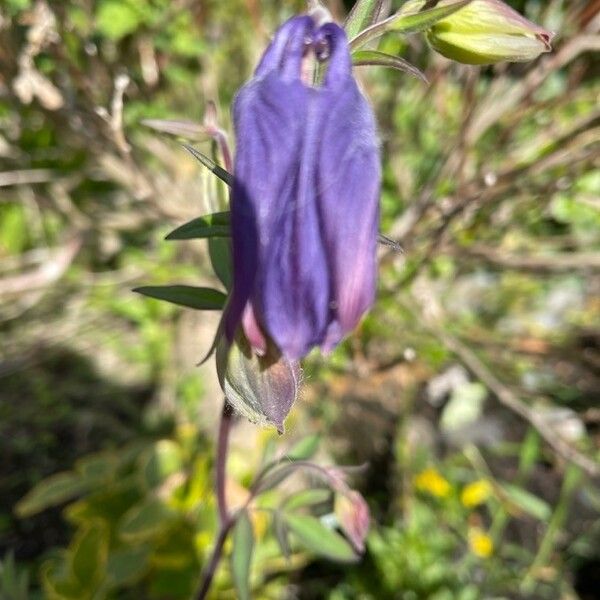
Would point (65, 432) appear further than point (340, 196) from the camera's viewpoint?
Yes

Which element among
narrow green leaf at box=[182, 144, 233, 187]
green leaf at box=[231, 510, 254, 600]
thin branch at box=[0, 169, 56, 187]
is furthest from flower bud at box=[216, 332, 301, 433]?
thin branch at box=[0, 169, 56, 187]

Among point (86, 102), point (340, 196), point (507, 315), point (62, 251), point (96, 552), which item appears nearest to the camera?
point (340, 196)

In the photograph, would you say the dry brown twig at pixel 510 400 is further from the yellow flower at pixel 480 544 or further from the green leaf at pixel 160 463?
the green leaf at pixel 160 463

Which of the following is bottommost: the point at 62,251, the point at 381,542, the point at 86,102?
the point at 381,542

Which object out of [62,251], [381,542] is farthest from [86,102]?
[381,542]

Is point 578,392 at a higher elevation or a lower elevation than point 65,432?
higher

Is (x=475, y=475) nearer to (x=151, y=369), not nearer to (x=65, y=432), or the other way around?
(x=151, y=369)

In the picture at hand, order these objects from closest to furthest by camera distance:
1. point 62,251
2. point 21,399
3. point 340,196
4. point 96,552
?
point 340,196, point 96,552, point 62,251, point 21,399
